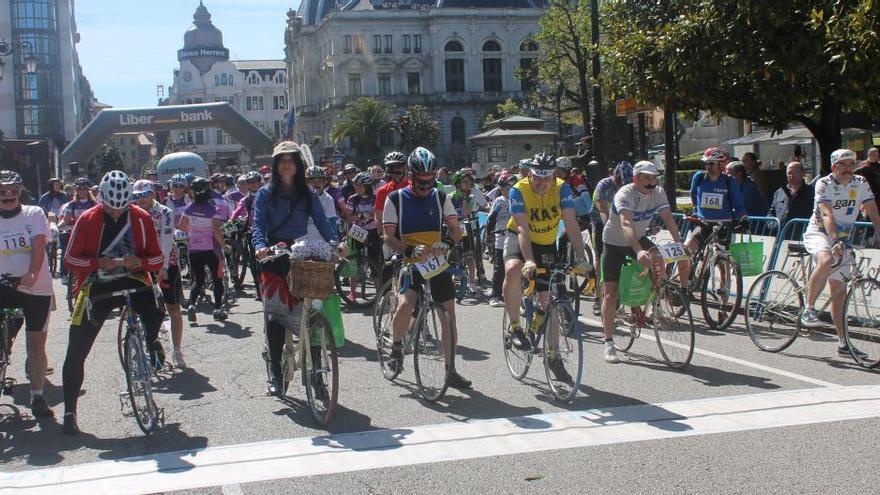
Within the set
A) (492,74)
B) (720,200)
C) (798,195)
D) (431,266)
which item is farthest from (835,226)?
(492,74)

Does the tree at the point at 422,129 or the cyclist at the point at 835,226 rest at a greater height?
the tree at the point at 422,129

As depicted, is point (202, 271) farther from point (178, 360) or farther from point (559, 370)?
point (559, 370)

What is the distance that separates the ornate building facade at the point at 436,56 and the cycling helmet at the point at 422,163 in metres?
99.1

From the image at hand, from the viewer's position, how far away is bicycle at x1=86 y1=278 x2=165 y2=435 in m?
7.32

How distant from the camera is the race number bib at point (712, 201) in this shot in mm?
12094

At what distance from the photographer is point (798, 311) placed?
32.4ft

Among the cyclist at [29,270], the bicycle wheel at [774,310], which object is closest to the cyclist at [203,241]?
the cyclist at [29,270]

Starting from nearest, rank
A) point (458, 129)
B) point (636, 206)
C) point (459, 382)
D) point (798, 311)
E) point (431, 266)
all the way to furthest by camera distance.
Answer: point (431, 266) < point (459, 382) < point (636, 206) < point (798, 311) < point (458, 129)

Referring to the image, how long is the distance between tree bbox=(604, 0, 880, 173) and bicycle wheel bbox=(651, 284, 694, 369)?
19.2 feet

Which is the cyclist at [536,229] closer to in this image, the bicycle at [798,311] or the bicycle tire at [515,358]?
the bicycle tire at [515,358]

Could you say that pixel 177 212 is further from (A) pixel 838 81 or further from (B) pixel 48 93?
(B) pixel 48 93

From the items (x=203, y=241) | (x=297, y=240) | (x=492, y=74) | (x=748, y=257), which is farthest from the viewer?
(x=492, y=74)

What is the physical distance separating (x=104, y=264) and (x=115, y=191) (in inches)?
20.8

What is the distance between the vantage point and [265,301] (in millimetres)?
7883
